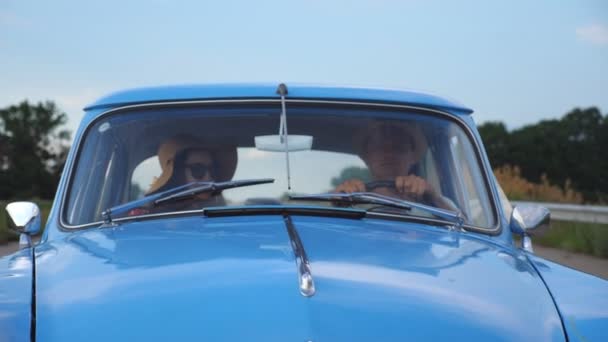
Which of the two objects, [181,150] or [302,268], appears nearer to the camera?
[302,268]

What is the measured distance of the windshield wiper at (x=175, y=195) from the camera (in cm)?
319

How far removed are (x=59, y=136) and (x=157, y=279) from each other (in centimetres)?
11297

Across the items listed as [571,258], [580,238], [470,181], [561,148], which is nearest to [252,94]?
[470,181]

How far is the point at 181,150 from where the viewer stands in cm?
351

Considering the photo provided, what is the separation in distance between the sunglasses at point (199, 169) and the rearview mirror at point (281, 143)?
21cm

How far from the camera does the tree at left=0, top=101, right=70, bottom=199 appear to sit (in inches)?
3452

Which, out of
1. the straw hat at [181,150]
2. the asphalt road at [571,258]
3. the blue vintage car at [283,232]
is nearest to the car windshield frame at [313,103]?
the blue vintage car at [283,232]

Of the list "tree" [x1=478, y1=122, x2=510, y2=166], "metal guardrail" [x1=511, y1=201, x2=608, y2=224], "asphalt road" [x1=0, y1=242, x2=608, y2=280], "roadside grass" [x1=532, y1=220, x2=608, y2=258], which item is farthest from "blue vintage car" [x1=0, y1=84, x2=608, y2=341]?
"tree" [x1=478, y1=122, x2=510, y2=166]

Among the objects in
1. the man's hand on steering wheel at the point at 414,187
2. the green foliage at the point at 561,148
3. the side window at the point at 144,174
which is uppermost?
the side window at the point at 144,174

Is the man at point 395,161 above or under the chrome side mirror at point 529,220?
above

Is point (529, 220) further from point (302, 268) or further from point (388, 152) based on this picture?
point (302, 268)

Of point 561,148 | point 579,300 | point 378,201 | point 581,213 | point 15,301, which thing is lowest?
point 561,148

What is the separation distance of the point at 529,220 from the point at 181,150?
4.73 ft

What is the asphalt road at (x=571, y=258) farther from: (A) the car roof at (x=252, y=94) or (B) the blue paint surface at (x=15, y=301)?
(B) the blue paint surface at (x=15, y=301)
